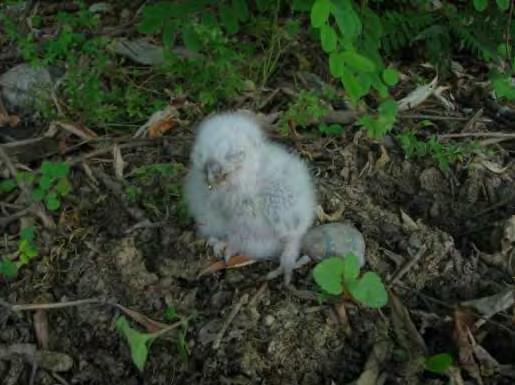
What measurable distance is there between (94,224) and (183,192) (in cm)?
46

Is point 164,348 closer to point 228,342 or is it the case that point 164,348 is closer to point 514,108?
point 228,342

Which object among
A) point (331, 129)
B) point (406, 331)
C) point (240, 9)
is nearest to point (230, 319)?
point (406, 331)

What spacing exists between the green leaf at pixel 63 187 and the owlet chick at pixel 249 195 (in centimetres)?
61

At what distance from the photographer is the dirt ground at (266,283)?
114 inches

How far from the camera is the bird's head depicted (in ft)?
9.82

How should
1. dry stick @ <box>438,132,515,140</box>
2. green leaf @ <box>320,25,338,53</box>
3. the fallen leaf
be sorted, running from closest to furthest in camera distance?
the fallen leaf, green leaf @ <box>320,25,338,53</box>, dry stick @ <box>438,132,515,140</box>

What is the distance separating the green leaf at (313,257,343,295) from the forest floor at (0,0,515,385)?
214 millimetres

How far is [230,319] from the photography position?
117 inches

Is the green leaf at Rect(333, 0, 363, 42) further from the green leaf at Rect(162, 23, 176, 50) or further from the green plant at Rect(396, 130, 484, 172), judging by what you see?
the green leaf at Rect(162, 23, 176, 50)

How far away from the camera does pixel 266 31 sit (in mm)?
4172

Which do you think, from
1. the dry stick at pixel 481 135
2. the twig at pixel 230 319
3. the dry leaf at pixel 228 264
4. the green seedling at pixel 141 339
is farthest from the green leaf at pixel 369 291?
the dry stick at pixel 481 135

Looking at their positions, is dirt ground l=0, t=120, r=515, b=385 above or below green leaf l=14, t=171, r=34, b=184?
below

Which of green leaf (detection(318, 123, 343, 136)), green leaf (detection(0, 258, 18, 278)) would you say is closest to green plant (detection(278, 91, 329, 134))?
green leaf (detection(318, 123, 343, 136))

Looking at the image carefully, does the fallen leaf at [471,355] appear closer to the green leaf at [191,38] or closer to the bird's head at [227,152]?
the bird's head at [227,152]
